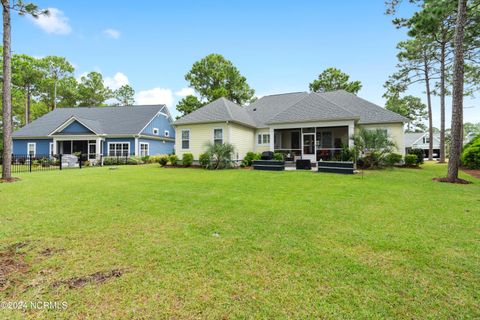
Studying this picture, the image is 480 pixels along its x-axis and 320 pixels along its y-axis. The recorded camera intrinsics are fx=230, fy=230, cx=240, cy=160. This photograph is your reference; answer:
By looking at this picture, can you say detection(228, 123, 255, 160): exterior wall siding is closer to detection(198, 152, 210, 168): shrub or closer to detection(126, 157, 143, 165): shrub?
detection(198, 152, 210, 168): shrub

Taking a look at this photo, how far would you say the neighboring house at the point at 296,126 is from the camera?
16.1 metres

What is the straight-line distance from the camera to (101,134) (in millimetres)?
23797

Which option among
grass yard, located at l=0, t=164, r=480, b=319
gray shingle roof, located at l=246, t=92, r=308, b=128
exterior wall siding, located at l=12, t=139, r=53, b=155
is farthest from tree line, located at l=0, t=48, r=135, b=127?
grass yard, located at l=0, t=164, r=480, b=319

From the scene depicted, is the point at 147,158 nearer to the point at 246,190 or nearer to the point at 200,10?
the point at 200,10

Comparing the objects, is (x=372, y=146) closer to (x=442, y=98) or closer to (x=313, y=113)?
(x=313, y=113)

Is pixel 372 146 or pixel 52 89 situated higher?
pixel 52 89

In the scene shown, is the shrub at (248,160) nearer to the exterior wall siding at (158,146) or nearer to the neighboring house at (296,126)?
the neighboring house at (296,126)

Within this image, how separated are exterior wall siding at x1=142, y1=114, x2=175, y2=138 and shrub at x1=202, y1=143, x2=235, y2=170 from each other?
43.1ft

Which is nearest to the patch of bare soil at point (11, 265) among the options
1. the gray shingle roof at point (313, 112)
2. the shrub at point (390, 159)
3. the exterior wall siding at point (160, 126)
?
the gray shingle roof at point (313, 112)

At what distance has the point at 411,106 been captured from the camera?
1805 inches

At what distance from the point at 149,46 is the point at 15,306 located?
69.7ft

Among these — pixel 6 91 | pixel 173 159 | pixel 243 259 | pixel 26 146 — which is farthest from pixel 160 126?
pixel 243 259

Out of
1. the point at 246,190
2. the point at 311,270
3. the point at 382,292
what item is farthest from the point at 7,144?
the point at 382,292

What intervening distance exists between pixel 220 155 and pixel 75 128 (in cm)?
1847
